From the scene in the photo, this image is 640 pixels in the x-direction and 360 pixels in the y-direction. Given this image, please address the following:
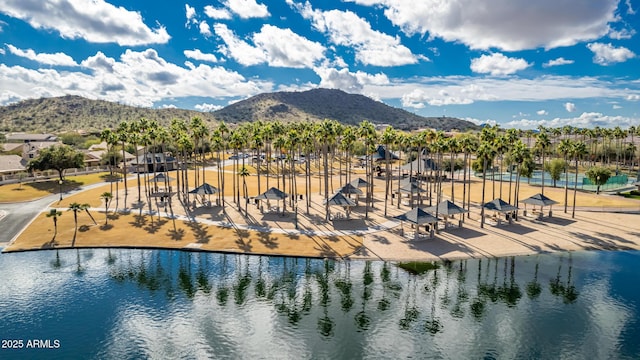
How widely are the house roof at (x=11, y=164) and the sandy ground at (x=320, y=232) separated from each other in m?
32.1

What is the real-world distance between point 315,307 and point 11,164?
88402 mm

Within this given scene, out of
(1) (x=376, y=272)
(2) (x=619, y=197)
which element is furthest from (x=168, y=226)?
(2) (x=619, y=197)

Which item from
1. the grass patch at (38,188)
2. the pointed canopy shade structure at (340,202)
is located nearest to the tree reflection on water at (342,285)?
the pointed canopy shade structure at (340,202)

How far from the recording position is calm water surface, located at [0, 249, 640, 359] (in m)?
24.8

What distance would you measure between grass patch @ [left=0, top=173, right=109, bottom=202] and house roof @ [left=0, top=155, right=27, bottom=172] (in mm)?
10320

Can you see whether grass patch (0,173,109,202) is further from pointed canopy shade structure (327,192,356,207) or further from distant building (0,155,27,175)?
pointed canopy shade structure (327,192,356,207)

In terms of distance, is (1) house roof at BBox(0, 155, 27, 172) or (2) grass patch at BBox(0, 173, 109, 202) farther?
(1) house roof at BBox(0, 155, 27, 172)

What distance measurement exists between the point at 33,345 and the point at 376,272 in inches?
1120

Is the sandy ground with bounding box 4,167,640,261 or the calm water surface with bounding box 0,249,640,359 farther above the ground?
the sandy ground with bounding box 4,167,640,261

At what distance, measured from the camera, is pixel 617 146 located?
124 m

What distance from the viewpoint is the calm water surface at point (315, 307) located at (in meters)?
24.8

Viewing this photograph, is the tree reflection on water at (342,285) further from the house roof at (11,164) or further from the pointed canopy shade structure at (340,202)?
the house roof at (11,164)

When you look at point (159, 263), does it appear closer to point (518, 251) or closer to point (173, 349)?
point (173, 349)

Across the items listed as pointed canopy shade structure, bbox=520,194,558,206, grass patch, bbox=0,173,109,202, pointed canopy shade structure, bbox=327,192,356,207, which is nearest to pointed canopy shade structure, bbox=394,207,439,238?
pointed canopy shade structure, bbox=327,192,356,207
